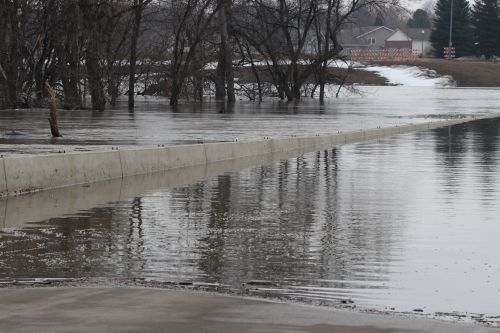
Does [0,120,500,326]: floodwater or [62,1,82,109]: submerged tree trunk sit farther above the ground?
[62,1,82,109]: submerged tree trunk

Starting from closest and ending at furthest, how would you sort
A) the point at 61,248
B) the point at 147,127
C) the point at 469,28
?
1. the point at 61,248
2. the point at 147,127
3. the point at 469,28

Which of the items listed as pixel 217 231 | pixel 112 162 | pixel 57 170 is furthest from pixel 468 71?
pixel 217 231

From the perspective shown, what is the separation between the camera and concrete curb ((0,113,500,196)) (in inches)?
584

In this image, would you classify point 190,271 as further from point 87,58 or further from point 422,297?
point 87,58

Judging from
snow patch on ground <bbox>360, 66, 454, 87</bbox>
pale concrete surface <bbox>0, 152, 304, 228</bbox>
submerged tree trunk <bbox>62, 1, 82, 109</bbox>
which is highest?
submerged tree trunk <bbox>62, 1, 82, 109</bbox>

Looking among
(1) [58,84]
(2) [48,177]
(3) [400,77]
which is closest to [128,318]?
(2) [48,177]

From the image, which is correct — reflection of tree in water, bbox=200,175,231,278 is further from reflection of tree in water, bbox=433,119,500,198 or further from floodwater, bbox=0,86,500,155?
floodwater, bbox=0,86,500,155

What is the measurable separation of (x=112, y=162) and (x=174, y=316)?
33.5ft

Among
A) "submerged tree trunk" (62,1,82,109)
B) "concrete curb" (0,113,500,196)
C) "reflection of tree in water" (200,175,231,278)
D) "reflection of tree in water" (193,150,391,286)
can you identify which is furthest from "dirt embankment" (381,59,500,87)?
"reflection of tree in water" (200,175,231,278)

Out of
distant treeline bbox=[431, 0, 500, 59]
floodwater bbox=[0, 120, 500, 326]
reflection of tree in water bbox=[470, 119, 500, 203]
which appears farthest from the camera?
distant treeline bbox=[431, 0, 500, 59]

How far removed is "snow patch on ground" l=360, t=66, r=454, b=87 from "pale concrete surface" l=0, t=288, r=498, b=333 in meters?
113

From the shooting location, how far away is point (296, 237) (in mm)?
11391

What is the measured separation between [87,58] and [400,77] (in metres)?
A: 86.7

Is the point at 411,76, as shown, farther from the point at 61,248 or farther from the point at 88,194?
the point at 61,248
